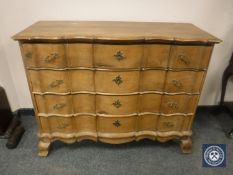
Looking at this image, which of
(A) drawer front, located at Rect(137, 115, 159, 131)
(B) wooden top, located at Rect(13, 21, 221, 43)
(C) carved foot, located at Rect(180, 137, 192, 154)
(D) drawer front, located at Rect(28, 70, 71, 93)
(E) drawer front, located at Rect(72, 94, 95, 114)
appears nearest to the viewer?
(B) wooden top, located at Rect(13, 21, 221, 43)

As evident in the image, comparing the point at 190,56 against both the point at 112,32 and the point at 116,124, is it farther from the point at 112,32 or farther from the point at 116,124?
the point at 116,124

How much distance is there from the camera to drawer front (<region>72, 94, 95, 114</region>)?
1416mm

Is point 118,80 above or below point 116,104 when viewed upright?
above

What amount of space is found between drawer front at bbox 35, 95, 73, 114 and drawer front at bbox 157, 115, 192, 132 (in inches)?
26.2

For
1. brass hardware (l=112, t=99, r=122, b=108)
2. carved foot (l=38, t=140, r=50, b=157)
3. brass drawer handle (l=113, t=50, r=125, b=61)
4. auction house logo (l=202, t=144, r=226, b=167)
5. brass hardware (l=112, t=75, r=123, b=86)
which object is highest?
brass drawer handle (l=113, t=50, r=125, b=61)

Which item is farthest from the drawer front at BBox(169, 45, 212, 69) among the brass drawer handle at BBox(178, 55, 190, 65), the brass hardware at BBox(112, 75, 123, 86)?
the brass hardware at BBox(112, 75, 123, 86)

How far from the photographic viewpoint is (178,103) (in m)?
1.47

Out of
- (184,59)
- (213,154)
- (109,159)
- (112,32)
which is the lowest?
(109,159)

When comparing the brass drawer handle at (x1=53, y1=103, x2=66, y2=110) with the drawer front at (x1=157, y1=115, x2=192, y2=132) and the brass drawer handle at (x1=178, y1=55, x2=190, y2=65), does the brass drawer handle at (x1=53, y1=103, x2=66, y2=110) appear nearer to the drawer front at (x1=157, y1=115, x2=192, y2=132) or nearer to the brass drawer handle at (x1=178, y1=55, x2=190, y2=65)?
the drawer front at (x1=157, y1=115, x2=192, y2=132)

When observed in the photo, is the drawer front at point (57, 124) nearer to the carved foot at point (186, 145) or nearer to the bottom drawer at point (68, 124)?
the bottom drawer at point (68, 124)

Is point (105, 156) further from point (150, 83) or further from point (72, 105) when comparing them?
point (150, 83)

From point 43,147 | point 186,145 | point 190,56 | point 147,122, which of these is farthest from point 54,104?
point 186,145

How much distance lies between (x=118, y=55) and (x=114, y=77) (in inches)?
5.8

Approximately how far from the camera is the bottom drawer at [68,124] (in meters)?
1.51
